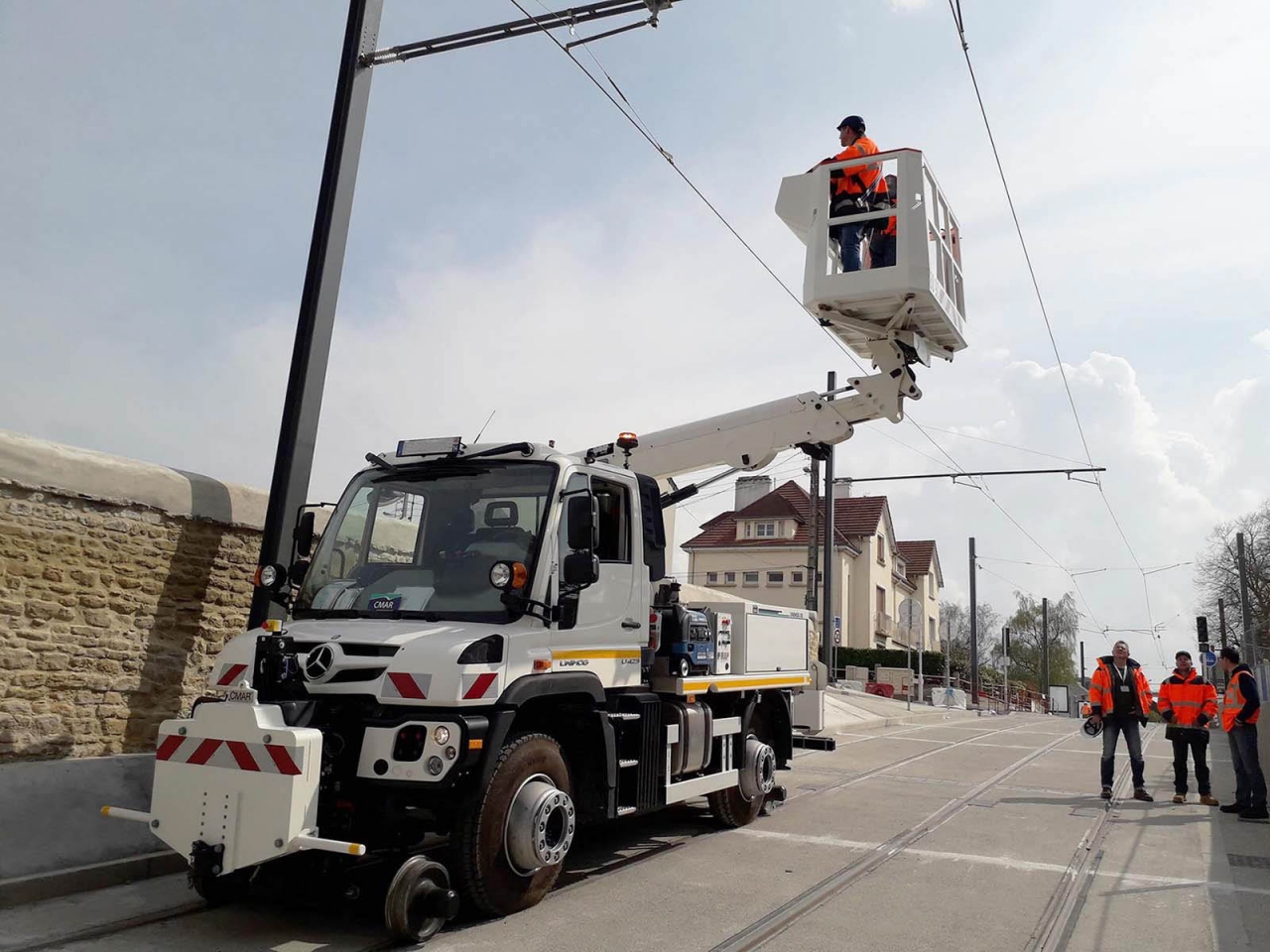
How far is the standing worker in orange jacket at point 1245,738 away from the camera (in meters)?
10.1

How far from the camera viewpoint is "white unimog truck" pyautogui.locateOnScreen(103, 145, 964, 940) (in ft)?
16.3

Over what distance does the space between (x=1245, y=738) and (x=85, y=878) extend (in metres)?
10.5

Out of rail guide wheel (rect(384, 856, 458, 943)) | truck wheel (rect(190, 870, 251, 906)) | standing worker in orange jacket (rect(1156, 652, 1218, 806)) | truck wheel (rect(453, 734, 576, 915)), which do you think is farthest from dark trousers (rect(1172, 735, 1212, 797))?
truck wheel (rect(190, 870, 251, 906))

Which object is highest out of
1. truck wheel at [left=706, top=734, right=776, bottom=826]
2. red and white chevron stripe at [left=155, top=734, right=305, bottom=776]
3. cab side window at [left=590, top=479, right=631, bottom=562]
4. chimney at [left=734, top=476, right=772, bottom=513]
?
chimney at [left=734, top=476, right=772, bottom=513]

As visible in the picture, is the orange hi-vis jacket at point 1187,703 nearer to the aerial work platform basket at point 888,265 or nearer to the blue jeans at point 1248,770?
the blue jeans at point 1248,770

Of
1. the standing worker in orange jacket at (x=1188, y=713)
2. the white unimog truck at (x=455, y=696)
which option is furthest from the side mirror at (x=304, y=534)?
the standing worker in orange jacket at (x=1188, y=713)

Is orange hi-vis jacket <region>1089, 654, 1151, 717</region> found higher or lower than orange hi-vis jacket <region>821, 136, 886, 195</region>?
lower

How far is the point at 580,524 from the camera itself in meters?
6.16

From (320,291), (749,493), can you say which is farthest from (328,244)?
(749,493)

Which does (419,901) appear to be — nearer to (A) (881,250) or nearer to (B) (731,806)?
(B) (731,806)

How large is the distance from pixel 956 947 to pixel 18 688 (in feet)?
20.5

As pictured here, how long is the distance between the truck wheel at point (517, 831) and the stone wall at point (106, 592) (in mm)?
3617

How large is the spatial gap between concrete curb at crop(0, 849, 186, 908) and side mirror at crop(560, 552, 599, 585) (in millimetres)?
3320

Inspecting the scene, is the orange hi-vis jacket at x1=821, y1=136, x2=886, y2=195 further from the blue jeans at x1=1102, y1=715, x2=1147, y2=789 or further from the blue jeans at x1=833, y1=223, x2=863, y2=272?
the blue jeans at x1=1102, y1=715, x2=1147, y2=789
